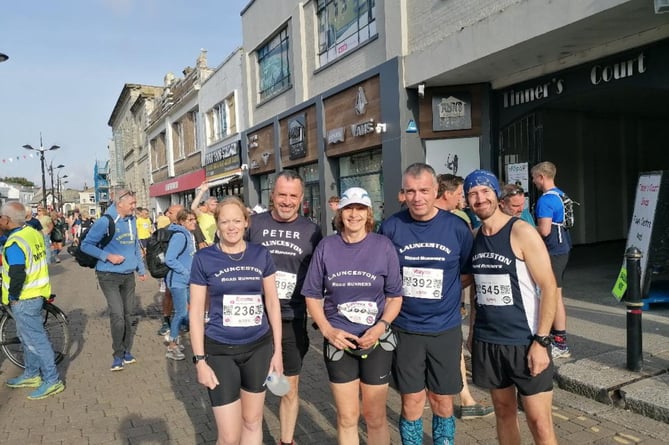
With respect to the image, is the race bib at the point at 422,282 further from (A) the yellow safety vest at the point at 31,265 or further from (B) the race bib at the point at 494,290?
(A) the yellow safety vest at the point at 31,265

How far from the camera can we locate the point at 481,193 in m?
2.78

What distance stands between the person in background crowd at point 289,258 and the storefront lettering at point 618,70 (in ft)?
19.6

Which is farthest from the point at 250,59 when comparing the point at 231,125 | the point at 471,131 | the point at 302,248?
the point at 302,248

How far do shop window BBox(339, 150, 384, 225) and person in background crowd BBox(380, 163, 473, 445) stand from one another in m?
8.35

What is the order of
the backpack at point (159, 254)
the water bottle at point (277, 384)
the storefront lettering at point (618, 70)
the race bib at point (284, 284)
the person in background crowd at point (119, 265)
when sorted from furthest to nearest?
the storefront lettering at point (618, 70)
the backpack at point (159, 254)
the person in background crowd at point (119, 265)
the race bib at point (284, 284)
the water bottle at point (277, 384)

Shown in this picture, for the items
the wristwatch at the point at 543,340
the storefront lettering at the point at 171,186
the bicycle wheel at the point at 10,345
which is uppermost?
the storefront lettering at the point at 171,186

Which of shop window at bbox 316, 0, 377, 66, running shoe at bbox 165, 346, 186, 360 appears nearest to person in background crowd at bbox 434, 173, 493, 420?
running shoe at bbox 165, 346, 186, 360

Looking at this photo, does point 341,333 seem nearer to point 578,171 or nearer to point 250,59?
point 578,171

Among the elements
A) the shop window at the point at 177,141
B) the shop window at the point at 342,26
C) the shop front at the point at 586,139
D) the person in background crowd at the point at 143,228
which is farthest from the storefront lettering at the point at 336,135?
the shop window at the point at 177,141

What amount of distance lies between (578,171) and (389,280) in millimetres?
13351

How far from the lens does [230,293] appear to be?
2.90 metres

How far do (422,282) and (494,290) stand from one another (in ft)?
1.36

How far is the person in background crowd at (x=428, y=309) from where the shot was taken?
2.91 metres

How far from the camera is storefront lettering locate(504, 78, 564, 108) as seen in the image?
8252 mm
